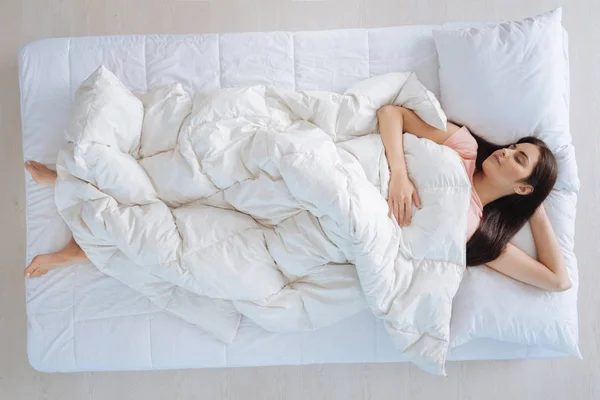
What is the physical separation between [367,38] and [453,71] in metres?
0.29

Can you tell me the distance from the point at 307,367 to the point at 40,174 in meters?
1.04

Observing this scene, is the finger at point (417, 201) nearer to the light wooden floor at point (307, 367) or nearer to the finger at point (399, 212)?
the finger at point (399, 212)

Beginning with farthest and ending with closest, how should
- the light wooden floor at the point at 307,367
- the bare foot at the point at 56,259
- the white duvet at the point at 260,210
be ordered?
the light wooden floor at the point at 307,367 → the bare foot at the point at 56,259 → the white duvet at the point at 260,210

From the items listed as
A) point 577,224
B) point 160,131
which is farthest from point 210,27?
point 577,224

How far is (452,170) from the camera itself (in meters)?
1.36

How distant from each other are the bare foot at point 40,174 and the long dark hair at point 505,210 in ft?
4.02

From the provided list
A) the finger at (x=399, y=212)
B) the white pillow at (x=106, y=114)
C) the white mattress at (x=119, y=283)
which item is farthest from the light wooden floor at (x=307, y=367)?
the finger at (x=399, y=212)

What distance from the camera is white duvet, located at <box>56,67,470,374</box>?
1284 millimetres

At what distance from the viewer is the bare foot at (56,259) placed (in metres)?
1.39

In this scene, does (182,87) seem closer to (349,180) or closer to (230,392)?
(349,180)

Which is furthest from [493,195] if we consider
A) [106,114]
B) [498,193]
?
[106,114]

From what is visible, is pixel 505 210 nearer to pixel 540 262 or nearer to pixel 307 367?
pixel 540 262

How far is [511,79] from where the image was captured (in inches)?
55.4

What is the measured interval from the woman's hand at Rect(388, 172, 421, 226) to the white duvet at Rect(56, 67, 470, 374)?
0.07ft
